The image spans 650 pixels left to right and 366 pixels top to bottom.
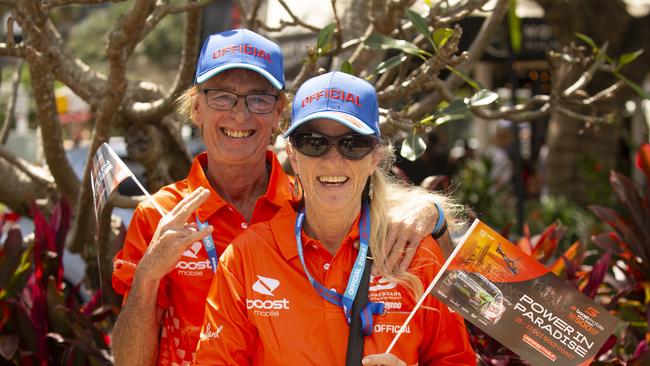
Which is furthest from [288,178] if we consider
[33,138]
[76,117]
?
[76,117]

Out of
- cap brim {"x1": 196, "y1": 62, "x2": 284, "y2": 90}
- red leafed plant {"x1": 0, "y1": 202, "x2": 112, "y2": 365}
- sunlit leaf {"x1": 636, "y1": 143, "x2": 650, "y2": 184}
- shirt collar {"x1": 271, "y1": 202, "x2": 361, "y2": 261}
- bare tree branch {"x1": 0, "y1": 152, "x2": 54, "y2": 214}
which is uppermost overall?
cap brim {"x1": 196, "y1": 62, "x2": 284, "y2": 90}

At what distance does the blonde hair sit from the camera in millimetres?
2729

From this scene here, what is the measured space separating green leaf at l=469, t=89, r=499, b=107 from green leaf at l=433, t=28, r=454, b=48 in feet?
0.91

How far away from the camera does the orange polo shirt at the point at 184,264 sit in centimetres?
307

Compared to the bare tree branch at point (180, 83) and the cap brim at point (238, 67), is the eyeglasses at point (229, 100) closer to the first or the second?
the cap brim at point (238, 67)

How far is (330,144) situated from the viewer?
8.91 feet

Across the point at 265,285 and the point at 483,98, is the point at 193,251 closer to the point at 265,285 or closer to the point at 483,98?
the point at 265,285

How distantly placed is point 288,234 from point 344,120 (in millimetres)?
415

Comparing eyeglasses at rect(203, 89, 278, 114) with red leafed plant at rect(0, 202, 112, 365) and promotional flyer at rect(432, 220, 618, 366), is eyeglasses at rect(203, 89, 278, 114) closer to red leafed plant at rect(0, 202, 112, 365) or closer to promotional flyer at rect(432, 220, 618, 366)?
promotional flyer at rect(432, 220, 618, 366)

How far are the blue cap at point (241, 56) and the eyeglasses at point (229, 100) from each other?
67mm

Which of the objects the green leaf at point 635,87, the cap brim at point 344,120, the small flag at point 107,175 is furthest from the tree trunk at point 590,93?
the cap brim at point 344,120

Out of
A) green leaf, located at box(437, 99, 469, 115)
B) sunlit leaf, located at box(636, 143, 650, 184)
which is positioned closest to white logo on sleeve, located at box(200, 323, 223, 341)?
green leaf, located at box(437, 99, 469, 115)

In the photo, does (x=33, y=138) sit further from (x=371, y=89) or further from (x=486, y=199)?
(x=371, y=89)

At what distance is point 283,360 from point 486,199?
8633 mm
